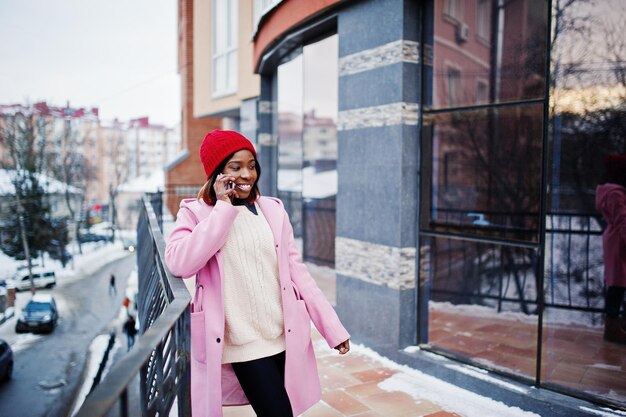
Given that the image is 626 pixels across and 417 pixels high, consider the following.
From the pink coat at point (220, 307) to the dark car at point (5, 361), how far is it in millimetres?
19304

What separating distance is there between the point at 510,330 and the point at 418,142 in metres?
3.05

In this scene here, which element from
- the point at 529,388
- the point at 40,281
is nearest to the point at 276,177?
the point at 529,388

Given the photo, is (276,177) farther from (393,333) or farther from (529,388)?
(529,388)

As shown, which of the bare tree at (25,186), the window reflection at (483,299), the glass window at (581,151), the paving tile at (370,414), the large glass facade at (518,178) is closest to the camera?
the paving tile at (370,414)

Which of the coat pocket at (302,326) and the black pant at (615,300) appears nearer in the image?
the coat pocket at (302,326)

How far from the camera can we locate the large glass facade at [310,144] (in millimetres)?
7816

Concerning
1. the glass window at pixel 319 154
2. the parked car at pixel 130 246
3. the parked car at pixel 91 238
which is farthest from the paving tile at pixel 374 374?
the parked car at pixel 91 238

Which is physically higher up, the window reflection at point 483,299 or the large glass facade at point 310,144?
the large glass facade at point 310,144

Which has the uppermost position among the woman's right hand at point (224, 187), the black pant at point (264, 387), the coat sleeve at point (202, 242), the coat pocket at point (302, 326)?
the woman's right hand at point (224, 187)

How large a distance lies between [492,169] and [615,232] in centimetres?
351

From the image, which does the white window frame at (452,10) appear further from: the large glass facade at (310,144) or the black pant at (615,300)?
the black pant at (615,300)

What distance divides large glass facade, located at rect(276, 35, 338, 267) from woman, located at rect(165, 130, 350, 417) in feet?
16.0

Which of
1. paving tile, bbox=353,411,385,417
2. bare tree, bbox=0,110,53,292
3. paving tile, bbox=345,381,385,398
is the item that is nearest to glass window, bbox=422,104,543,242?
paving tile, bbox=345,381,385,398

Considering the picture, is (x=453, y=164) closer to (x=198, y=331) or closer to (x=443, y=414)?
(x=443, y=414)
